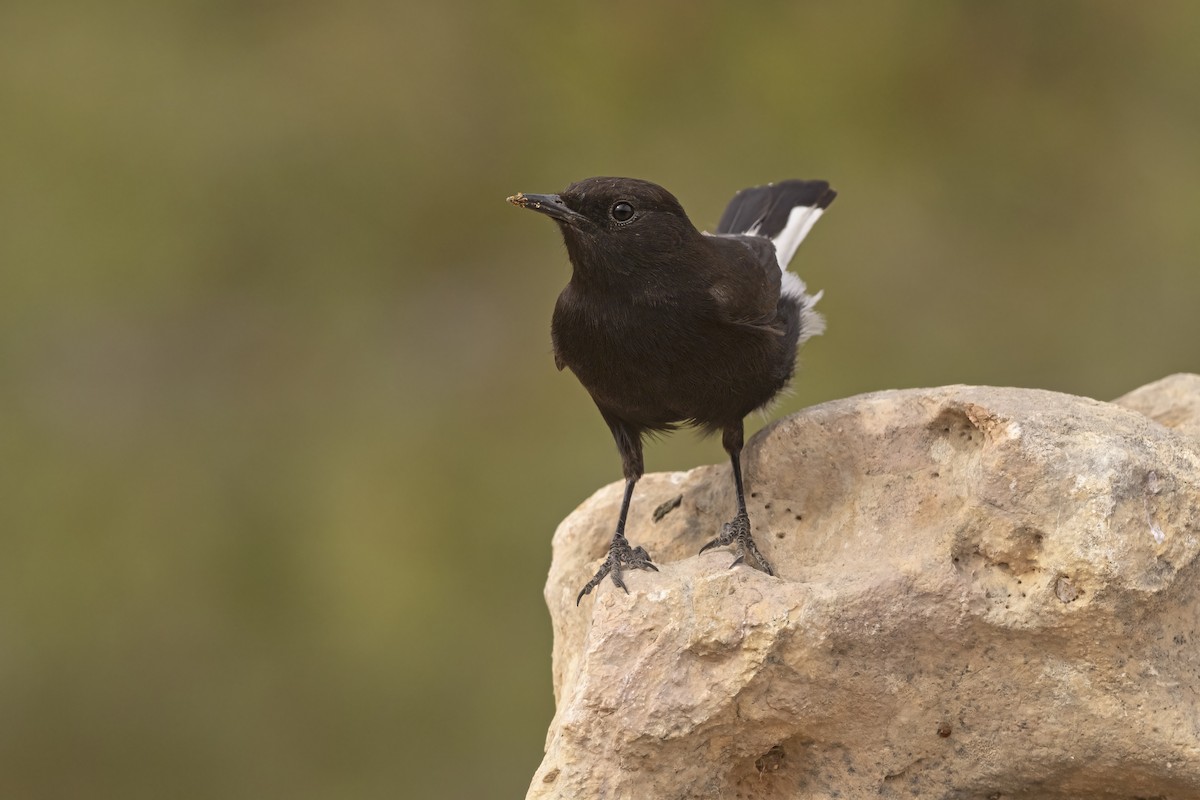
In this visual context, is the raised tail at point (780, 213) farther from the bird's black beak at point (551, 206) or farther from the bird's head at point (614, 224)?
the bird's black beak at point (551, 206)

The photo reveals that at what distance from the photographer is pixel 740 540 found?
434cm

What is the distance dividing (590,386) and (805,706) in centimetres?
149

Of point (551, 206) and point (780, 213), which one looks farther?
point (780, 213)

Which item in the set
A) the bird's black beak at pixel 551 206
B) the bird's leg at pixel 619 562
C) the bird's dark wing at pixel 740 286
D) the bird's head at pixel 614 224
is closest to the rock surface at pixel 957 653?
the bird's leg at pixel 619 562

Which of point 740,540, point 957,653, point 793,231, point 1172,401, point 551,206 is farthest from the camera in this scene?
point 793,231

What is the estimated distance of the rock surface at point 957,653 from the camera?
3699 mm

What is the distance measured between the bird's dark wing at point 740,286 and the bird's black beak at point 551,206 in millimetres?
512

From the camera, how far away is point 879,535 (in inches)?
163

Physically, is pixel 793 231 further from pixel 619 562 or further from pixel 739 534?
pixel 619 562

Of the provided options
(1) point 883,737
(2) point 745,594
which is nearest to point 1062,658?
(1) point 883,737

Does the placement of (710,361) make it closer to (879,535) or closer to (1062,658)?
(879,535)

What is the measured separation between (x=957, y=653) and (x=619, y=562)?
1.12 m

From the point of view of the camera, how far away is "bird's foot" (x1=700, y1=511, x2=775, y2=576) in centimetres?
427

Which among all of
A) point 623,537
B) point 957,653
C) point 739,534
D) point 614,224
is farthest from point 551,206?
point 957,653
